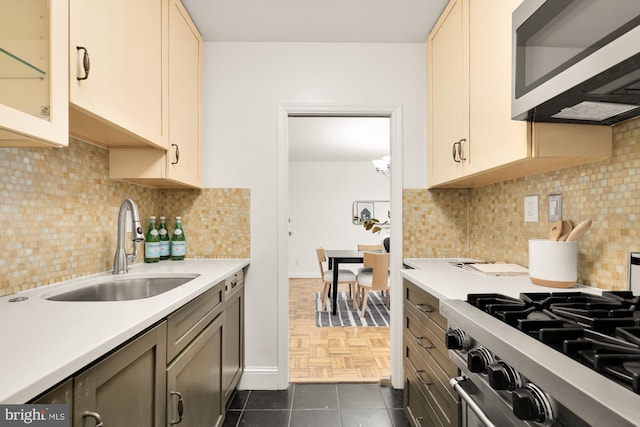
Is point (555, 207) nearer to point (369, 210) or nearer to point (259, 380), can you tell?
point (259, 380)

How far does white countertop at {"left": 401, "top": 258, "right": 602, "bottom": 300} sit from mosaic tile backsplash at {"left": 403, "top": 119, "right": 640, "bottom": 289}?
15 centimetres

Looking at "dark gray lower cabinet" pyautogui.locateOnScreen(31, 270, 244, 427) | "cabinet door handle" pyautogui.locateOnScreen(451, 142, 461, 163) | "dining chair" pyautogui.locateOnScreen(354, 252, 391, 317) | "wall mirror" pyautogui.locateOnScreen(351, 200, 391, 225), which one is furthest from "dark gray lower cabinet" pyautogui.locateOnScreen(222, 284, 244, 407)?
"wall mirror" pyautogui.locateOnScreen(351, 200, 391, 225)

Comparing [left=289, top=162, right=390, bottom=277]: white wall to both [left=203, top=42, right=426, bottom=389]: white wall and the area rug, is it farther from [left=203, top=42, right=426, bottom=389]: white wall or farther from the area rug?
[left=203, top=42, right=426, bottom=389]: white wall

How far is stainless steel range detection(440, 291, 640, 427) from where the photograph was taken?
1.65ft

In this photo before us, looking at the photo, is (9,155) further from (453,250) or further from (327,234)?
(327,234)

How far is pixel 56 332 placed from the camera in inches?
30.1

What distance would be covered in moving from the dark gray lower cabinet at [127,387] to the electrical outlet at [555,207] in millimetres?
1619

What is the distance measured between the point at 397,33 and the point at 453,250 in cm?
149

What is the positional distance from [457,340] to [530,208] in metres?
1.03

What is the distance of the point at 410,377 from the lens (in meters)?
1.78

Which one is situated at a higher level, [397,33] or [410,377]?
[397,33]

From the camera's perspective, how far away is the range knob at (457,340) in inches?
36.9

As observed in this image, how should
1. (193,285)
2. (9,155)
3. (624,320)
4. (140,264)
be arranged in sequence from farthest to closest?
(140,264), (193,285), (9,155), (624,320)

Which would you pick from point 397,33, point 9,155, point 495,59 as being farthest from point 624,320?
point 397,33
